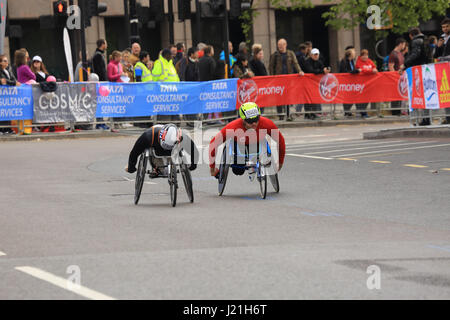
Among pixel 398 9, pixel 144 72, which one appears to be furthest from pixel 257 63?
pixel 398 9

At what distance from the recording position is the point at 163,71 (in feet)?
82.2

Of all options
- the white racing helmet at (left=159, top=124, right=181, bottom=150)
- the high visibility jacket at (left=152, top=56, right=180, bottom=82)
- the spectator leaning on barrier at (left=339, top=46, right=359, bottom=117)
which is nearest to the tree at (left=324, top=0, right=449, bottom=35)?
the spectator leaning on barrier at (left=339, top=46, right=359, bottom=117)

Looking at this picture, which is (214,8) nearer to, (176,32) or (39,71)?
(39,71)

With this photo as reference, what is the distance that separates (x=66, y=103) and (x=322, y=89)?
6.73m

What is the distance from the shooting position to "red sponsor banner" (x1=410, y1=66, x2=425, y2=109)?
2170 cm

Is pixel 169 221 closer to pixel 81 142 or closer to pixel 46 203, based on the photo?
pixel 46 203

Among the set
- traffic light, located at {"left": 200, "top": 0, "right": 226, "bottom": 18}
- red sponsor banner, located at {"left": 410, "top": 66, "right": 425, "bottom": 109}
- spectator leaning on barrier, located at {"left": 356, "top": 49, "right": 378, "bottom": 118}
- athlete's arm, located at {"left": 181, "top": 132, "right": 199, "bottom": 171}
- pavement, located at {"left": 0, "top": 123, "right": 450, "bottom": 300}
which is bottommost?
pavement, located at {"left": 0, "top": 123, "right": 450, "bottom": 300}

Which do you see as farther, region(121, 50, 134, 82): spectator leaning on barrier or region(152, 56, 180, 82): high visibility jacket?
region(121, 50, 134, 82): spectator leaning on barrier

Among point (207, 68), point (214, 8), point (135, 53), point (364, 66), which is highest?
point (214, 8)

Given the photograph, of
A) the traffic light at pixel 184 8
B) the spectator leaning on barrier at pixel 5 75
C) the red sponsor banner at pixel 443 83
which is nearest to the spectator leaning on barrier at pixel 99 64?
the spectator leaning on barrier at pixel 5 75

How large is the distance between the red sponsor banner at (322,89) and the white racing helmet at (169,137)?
1339 centimetres

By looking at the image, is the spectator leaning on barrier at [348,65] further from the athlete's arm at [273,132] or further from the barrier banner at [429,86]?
the athlete's arm at [273,132]

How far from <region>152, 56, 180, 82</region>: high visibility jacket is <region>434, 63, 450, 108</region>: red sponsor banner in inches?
277

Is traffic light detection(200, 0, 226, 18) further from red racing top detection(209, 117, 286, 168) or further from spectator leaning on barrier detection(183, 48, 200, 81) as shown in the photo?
red racing top detection(209, 117, 286, 168)
